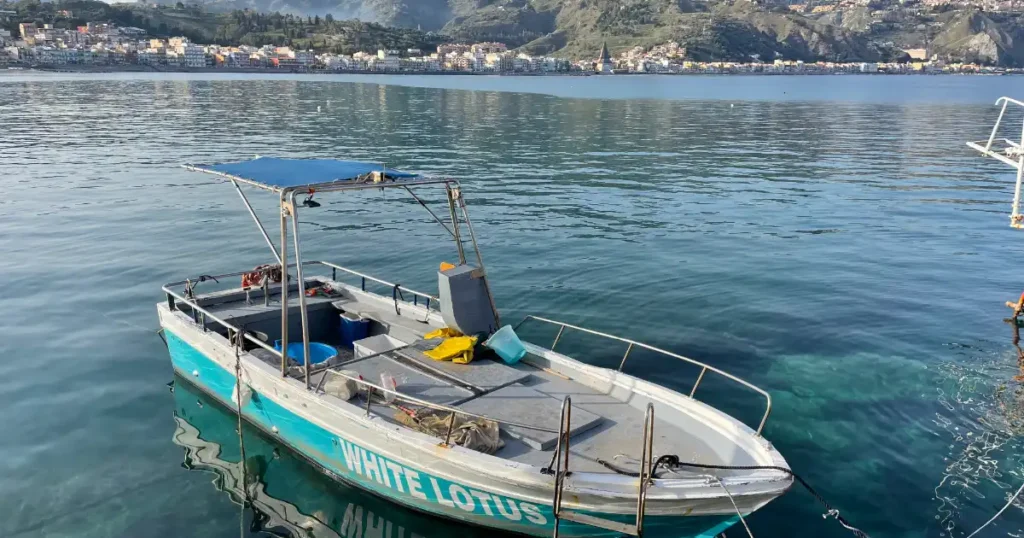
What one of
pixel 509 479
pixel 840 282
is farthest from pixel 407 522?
pixel 840 282

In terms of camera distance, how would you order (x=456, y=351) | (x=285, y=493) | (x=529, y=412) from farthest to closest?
(x=456, y=351) < (x=285, y=493) < (x=529, y=412)

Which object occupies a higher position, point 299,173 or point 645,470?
point 299,173

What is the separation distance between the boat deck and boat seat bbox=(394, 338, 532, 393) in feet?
0.05

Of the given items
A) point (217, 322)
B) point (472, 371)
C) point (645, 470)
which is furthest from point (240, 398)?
point (645, 470)

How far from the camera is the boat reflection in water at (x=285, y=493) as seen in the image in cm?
923

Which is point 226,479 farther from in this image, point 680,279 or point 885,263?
point 885,263

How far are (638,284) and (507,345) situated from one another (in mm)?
8843

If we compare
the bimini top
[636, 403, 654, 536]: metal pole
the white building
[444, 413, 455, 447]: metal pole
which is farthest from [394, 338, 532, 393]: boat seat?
the white building

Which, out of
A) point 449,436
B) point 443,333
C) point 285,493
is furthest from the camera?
point 443,333

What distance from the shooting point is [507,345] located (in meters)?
10.9

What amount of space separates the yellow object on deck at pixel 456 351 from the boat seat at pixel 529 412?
992 mm

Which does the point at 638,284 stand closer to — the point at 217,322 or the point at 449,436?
the point at 217,322

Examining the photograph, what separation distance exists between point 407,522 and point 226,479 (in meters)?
3.08

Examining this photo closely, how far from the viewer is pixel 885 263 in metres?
21.4
